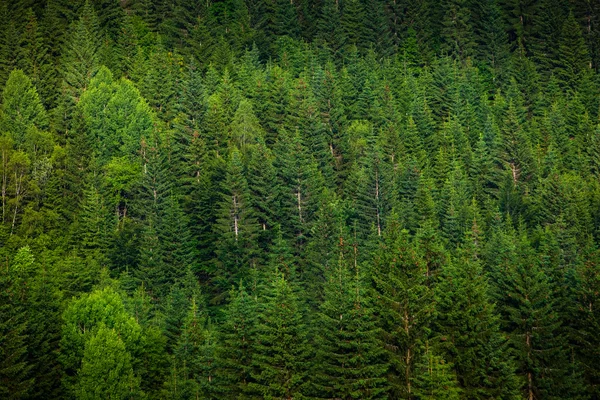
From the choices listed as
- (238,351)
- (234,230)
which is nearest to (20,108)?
(234,230)

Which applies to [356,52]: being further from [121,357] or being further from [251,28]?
[121,357]

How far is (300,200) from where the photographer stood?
90.8 metres

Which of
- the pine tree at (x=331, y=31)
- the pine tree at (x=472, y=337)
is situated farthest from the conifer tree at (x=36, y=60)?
the pine tree at (x=472, y=337)

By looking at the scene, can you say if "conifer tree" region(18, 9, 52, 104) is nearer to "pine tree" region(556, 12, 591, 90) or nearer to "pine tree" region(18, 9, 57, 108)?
"pine tree" region(18, 9, 57, 108)

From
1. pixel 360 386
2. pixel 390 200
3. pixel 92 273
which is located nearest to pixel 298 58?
pixel 390 200

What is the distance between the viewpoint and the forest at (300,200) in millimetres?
55031

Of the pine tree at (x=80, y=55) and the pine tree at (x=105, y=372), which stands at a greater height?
the pine tree at (x=80, y=55)

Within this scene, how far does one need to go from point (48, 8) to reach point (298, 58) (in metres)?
41.7

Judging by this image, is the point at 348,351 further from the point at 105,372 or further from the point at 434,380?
the point at 105,372

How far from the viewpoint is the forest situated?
181ft

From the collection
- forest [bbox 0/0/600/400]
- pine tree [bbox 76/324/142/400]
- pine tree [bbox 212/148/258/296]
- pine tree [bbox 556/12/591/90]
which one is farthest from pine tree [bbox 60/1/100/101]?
pine tree [bbox 556/12/591/90]

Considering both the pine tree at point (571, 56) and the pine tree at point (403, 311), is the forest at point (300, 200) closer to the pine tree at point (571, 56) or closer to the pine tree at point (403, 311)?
the pine tree at point (403, 311)

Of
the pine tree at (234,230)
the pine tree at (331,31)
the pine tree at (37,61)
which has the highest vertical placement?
the pine tree at (331,31)

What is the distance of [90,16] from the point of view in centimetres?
13062
